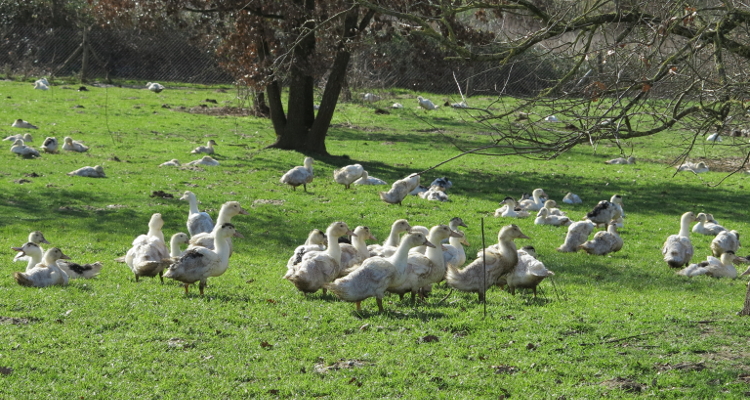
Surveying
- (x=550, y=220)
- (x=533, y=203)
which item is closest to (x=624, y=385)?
(x=550, y=220)

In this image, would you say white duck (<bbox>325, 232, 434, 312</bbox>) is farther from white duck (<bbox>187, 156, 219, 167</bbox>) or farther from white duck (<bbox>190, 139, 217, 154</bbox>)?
white duck (<bbox>190, 139, 217, 154</bbox>)

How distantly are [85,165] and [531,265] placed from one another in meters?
16.3

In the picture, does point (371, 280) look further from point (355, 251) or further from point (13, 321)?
point (13, 321)

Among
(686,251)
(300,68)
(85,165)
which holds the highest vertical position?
(300,68)

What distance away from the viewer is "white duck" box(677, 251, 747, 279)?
1388 centimetres

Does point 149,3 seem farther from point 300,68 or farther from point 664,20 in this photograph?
point 664,20

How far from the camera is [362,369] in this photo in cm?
813

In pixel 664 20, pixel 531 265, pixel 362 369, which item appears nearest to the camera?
pixel 664 20

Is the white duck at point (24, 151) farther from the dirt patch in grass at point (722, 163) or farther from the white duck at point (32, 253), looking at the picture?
the dirt patch in grass at point (722, 163)

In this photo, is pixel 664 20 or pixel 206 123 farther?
pixel 206 123

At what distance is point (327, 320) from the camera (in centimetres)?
982

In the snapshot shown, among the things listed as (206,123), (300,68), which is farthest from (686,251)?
(206,123)

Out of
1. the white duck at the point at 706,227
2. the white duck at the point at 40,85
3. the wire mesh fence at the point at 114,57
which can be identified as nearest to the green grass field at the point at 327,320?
the white duck at the point at 706,227

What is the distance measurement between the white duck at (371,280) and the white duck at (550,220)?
31.1ft
